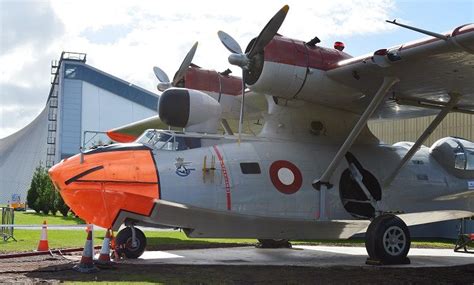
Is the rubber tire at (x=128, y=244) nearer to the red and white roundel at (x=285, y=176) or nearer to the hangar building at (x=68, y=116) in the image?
the red and white roundel at (x=285, y=176)

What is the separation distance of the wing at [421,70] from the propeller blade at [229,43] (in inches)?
82.3

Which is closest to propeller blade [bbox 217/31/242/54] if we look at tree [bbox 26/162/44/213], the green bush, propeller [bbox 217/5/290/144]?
propeller [bbox 217/5/290/144]

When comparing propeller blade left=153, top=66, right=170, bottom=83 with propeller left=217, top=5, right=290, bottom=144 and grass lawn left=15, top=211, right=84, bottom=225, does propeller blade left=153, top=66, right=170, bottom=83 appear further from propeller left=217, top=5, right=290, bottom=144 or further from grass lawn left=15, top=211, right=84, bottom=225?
grass lawn left=15, top=211, right=84, bottom=225

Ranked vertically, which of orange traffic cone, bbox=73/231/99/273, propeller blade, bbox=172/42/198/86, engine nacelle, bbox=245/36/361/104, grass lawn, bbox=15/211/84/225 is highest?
propeller blade, bbox=172/42/198/86

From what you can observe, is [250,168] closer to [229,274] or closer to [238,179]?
[238,179]

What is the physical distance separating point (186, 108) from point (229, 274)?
3.94 meters

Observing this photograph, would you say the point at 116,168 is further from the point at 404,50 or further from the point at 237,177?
the point at 404,50

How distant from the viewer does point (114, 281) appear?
8.86 m

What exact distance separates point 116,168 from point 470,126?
52.2ft

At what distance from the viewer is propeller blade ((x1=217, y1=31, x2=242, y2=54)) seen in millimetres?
12836

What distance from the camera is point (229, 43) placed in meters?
12.9

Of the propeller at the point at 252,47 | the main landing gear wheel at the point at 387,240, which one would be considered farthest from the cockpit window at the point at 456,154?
the propeller at the point at 252,47

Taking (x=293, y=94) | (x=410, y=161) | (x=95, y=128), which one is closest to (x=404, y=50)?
(x=293, y=94)

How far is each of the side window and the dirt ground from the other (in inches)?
80.4
